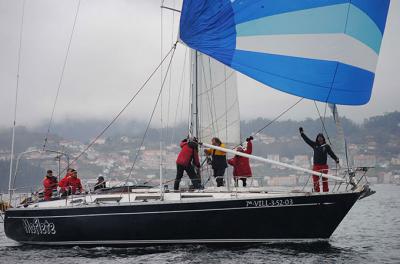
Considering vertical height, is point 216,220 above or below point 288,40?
below

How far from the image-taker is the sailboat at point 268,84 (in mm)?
13070

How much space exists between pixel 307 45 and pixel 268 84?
4.33ft

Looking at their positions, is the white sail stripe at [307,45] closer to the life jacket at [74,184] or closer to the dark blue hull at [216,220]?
the dark blue hull at [216,220]

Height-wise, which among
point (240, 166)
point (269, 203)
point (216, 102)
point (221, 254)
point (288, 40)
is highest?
point (288, 40)

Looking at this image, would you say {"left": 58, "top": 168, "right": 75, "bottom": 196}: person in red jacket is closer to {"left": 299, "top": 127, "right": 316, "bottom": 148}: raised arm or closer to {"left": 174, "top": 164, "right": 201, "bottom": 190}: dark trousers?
{"left": 174, "top": 164, "right": 201, "bottom": 190}: dark trousers

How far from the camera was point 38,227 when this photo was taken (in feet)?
54.6

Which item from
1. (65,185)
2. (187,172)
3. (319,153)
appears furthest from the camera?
(65,185)

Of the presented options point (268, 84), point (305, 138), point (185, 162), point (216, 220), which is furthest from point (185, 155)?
point (268, 84)

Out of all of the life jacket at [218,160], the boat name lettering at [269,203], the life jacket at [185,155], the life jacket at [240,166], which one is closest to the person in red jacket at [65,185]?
the life jacket at [185,155]

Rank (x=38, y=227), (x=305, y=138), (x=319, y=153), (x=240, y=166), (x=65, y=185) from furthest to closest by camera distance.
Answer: (x=65, y=185)
(x=38, y=227)
(x=240, y=166)
(x=319, y=153)
(x=305, y=138)

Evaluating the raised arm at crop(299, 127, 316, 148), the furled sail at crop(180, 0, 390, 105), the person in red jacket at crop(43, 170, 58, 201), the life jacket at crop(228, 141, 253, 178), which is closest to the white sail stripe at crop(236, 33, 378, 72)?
the furled sail at crop(180, 0, 390, 105)

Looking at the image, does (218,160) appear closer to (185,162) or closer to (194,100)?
(185,162)

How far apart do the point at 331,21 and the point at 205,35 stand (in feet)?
9.85

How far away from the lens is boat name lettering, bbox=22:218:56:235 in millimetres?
16297
